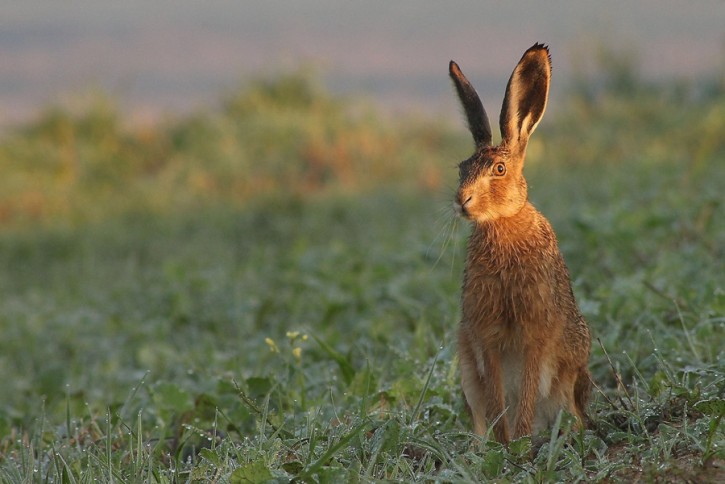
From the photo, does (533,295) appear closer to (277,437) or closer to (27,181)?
(277,437)

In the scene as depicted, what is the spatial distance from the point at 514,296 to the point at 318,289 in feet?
11.0

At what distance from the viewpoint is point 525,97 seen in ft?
11.0

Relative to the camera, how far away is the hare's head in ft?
10.6

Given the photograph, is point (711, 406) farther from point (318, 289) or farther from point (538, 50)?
point (318, 289)

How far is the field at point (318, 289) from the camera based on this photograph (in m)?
3.12

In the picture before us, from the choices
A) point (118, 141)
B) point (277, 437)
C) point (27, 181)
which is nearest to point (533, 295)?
point (277, 437)

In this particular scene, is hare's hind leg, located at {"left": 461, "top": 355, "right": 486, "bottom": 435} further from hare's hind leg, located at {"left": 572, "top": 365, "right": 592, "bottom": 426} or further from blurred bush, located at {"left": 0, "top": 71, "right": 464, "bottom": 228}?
blurred bush, located at {"left": 0, "top": 71, "right": 464, "bottom": 228}

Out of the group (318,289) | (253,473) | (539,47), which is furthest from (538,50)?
(318,289)

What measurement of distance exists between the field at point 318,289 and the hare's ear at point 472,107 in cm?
22

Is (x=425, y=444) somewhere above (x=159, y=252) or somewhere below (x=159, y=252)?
above

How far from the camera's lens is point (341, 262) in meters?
7.18

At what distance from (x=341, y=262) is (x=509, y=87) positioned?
4.02 m

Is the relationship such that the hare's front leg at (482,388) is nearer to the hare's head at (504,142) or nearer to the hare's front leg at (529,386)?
the hare's front leg at (529,386)

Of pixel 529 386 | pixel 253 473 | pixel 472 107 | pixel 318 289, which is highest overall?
pixel 472 107
